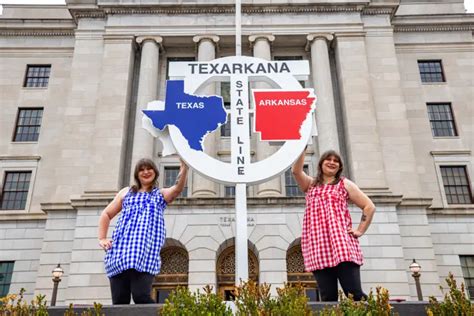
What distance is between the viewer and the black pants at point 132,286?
6.09m

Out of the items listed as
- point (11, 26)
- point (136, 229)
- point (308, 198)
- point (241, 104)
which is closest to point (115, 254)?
point (136, 229)

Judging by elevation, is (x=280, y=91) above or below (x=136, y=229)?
above

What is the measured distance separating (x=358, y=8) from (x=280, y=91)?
817 inches

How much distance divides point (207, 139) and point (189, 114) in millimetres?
15940

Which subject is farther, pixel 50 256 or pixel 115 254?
pixel 50 256

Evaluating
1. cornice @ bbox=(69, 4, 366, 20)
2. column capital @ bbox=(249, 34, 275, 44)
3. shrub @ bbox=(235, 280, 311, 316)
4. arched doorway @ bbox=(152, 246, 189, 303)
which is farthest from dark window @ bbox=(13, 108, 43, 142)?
shrub @ bbox=(235, 280, 311, 316)

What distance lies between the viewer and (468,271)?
75.5ft

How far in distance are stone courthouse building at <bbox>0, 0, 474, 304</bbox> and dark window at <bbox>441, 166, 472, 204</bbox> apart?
0.08 meters

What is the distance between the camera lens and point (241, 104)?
830 centimetres

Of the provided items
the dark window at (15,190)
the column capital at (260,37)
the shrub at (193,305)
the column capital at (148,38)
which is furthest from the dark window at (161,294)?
the shrub at (193,305)

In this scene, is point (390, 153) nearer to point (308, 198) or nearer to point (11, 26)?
point (308, 198)

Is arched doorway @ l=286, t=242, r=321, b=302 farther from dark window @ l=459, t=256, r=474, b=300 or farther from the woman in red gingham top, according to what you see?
the woman in red gingham top

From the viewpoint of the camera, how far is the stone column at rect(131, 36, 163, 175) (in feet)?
77.0

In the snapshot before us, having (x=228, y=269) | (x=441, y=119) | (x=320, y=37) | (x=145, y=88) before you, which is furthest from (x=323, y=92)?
(x=228, y=269)
